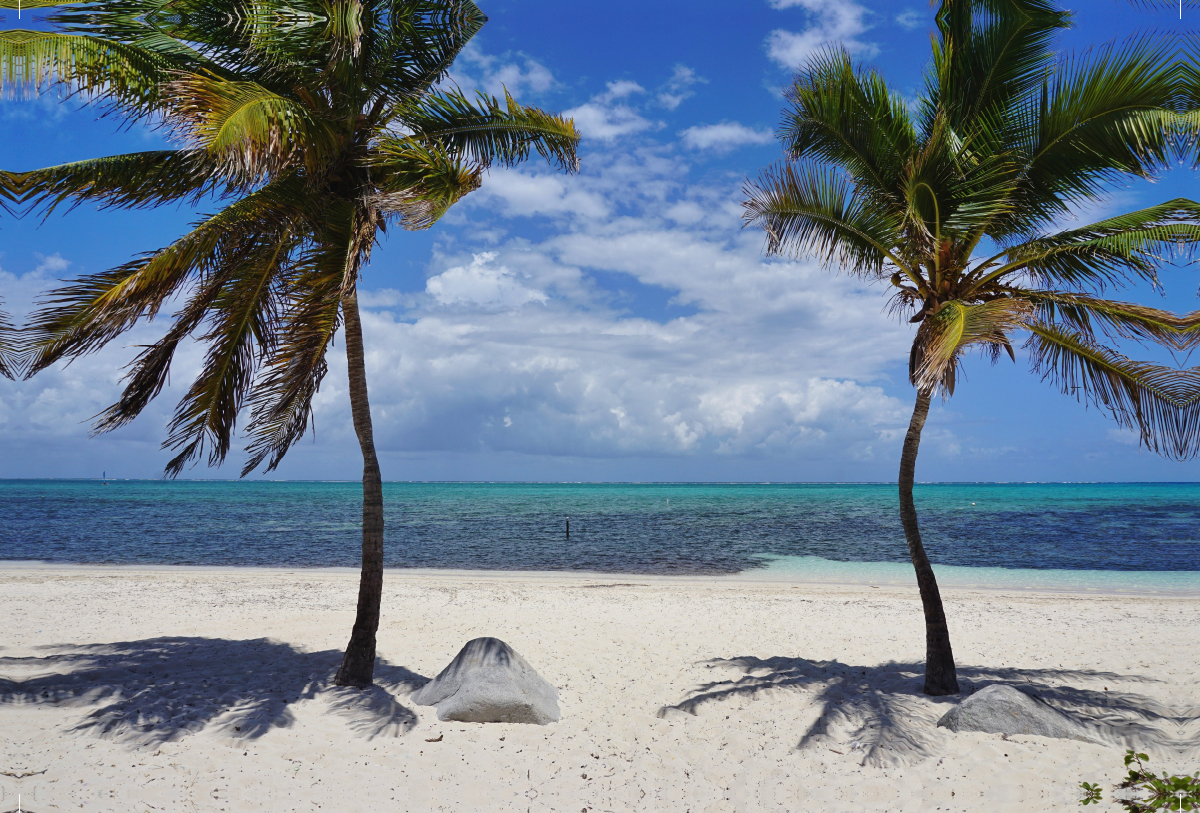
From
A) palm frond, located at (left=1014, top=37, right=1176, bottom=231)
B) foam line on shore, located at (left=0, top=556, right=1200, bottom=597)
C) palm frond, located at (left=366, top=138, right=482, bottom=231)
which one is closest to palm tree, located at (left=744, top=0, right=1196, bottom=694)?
palm frond, located at (left=1014, top=37, right=1176, bottom=231)

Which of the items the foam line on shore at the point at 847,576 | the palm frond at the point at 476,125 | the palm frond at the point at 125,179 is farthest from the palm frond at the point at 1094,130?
the foam line on shore at the point at 847,576

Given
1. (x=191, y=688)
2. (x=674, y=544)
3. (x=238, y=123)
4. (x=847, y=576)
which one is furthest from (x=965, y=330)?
(x=674, y=544)

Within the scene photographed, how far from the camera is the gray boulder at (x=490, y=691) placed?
634 centimetres

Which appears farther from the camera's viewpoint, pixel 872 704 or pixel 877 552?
pixel 877 552

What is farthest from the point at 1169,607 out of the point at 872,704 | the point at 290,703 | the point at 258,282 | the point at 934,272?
the point at 258,282

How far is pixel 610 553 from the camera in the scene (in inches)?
1097

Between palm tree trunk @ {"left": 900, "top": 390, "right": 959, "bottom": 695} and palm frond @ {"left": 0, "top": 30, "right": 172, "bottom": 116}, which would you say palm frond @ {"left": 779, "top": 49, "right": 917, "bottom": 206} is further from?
palm frond @ {"left": 0, "top": 30, "right": 172, "bottom": 116}

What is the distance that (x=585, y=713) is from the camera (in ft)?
22.2

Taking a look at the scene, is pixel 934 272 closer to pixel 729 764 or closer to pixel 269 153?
pixel 729 764

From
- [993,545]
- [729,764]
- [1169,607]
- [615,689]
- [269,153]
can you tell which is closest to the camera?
[269,153]

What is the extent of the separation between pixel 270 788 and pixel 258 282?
454 cm

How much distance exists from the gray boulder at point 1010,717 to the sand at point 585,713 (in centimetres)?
15

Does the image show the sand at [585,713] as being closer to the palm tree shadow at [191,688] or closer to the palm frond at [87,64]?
the palm tree shadow at [191,688]

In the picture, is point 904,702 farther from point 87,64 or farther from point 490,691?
point 87,64
